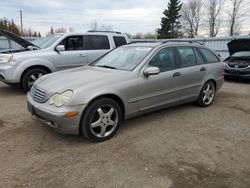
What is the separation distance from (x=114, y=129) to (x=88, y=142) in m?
0.47

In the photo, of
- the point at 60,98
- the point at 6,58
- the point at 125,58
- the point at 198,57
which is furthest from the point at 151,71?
the point at 6,58

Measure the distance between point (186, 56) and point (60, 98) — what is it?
3.00 metres

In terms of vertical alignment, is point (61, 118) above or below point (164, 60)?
below

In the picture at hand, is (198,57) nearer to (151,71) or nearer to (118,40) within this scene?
(151,71)

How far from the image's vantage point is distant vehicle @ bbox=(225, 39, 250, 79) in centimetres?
941

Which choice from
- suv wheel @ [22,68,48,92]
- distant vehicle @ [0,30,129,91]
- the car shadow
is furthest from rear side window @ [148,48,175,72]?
the car shadow

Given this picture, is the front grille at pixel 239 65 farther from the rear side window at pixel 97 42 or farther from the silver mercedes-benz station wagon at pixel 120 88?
the rear side window at pixel 97 42

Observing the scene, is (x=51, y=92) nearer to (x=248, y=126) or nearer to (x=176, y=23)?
(x=248, y=126)

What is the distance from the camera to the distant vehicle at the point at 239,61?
941cm

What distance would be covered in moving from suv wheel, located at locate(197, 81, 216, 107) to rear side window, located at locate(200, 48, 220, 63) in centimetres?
55

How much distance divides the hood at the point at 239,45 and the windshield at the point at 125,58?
6.48 meters

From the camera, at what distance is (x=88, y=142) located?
3.98m

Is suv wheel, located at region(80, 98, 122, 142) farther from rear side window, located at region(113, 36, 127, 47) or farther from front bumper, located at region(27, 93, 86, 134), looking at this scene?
rear side window, located at region(113, 36, 127, 47)

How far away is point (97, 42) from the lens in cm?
832
